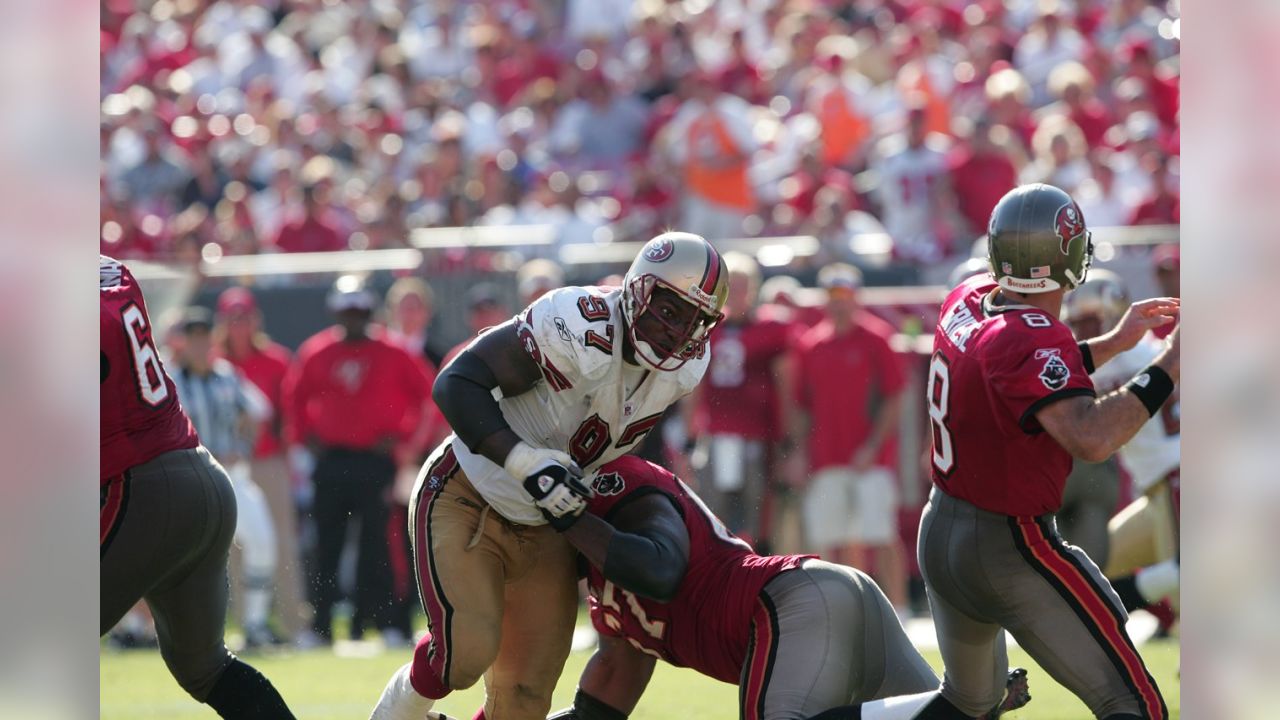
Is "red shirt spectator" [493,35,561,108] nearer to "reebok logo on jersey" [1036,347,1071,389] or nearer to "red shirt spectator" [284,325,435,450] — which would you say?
"red shirt spectator" [284,325,435,450]

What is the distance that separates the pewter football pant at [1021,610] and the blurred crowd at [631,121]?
5.42 meters

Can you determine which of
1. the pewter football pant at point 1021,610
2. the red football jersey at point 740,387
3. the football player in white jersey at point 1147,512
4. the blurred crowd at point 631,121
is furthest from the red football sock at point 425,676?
the blurred crowd at point 631,121

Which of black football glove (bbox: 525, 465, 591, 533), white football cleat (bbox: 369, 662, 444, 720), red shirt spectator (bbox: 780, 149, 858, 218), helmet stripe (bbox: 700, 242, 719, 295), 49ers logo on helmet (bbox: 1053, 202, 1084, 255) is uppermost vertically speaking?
red shirt spectator (bbox: 780, 149, 858, 218)

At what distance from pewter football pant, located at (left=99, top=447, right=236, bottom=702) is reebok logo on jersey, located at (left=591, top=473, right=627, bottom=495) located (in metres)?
1.05

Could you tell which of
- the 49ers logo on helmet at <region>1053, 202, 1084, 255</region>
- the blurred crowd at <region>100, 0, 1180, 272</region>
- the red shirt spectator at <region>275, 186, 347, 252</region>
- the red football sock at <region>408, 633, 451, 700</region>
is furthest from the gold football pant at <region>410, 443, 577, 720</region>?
the red shirt spectator at <region>275, 186, 347, 252</region>

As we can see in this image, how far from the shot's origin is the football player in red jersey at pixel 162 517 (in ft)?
15.2

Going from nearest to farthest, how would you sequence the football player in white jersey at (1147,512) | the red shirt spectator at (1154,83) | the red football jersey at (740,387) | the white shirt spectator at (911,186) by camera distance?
the football player in white jersey at (1147,512)
the red football jersey at (740,387)
the white shirt spectator at (911,186)
the red shirt spectator at (1154,83)

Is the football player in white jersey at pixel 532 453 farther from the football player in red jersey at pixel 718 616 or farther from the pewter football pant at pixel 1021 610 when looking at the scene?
the pewter football pant at pixel 1021 610

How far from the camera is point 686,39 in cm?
1330

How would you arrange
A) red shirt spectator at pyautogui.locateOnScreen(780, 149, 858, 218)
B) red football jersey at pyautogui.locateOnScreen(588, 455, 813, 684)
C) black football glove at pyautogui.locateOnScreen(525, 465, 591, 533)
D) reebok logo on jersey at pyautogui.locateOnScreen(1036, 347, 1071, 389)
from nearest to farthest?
reebok logo on jersey at pyautogui.locateOnScreen(1036, 347, 1071, 389), black football glove at pyautogui.locateOnScreen(525, 465, 591, 533), red football jersey at pyautogui.locateOnScreen(588, 455, 813, 684), red shirt spectator at pyautogui.locateOnScreen(780, 149, 858, 218)

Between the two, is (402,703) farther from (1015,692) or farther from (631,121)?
(631,121)

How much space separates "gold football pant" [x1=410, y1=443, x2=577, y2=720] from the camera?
4.48m
